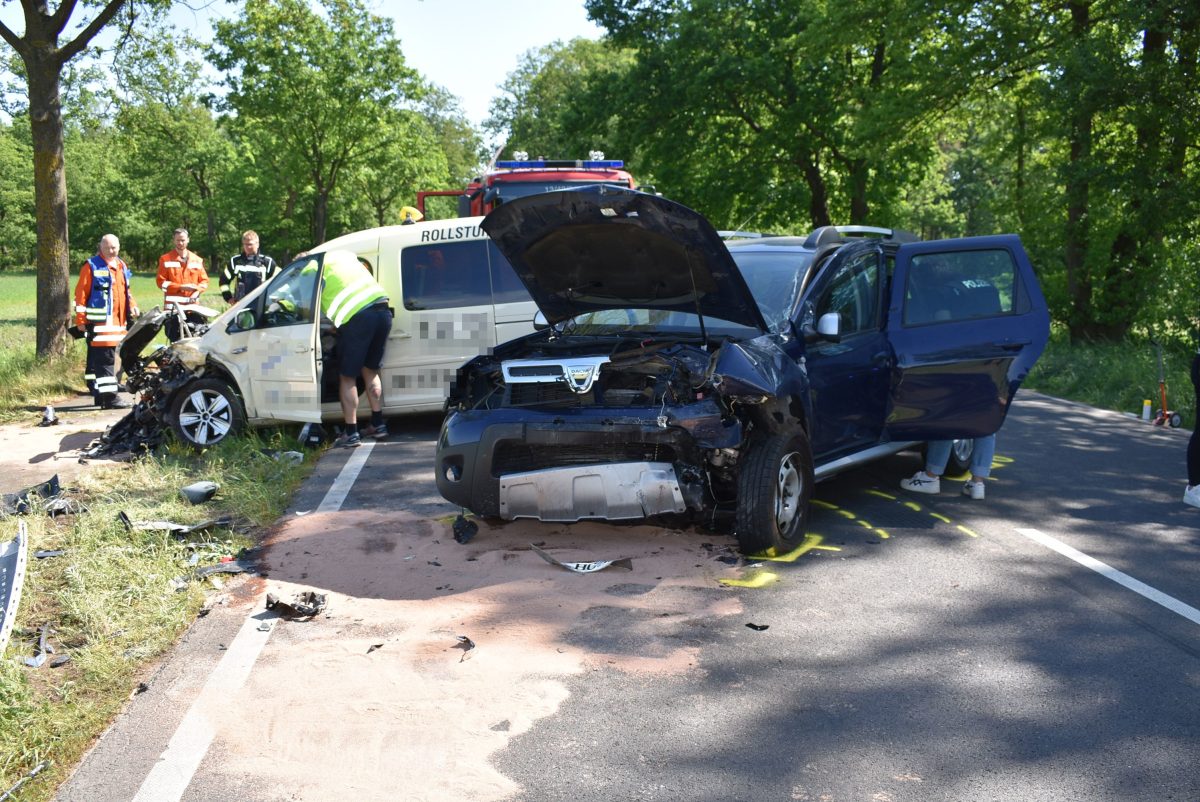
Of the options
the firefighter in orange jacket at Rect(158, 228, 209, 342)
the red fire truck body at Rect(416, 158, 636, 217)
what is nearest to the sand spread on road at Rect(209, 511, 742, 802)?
the firefighter in orange jacket at Rect(158, 228, 209, 342)

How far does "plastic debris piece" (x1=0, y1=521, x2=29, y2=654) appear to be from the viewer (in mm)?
4594

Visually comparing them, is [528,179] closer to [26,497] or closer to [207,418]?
[207,418]

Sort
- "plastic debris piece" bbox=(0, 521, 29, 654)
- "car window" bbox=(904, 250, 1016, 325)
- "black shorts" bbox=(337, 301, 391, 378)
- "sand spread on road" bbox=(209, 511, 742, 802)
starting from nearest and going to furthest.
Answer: "sand spread on road" bbox=(209, 511, 742, 802) → "plastic debris piece" bbox=(0, 521, 29, 654) → "car window" bbox=(904, 250, 1016, 325) → "black shorts" bbox=(337, 301, 391, 378)

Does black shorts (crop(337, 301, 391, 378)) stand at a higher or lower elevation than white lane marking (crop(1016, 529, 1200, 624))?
higher

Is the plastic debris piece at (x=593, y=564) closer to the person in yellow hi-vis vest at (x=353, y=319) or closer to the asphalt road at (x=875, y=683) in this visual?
the asphalt road at (x=875, y=683)

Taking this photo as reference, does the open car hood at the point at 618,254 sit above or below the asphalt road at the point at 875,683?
above

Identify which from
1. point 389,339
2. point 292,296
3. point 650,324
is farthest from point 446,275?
point 650,324

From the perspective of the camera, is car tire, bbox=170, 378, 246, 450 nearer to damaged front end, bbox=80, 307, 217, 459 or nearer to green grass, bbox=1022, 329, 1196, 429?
damaged front end, bbox=80, 307, 217, 459

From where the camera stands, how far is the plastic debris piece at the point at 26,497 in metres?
7.20

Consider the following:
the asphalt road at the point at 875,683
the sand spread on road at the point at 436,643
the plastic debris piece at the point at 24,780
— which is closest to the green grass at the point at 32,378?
the sand spread on road at the point at 436,643

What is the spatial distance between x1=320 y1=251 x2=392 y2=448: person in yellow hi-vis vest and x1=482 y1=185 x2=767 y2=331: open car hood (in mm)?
2819

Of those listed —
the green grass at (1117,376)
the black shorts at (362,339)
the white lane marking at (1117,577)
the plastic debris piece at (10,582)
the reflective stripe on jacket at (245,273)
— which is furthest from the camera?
the reflective stripe on jacket at (245,273)

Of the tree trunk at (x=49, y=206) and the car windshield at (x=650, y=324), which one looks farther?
the tree trunk at (x=49, y=206)

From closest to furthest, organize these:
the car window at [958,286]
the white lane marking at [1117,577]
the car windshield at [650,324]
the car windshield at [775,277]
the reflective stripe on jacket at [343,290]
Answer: the white lane marking at [1117,577], the car windshield at [650,324], the car windshield at [775,277], the car window at [958,286], the reflective stripe on jacket at [343,290]
